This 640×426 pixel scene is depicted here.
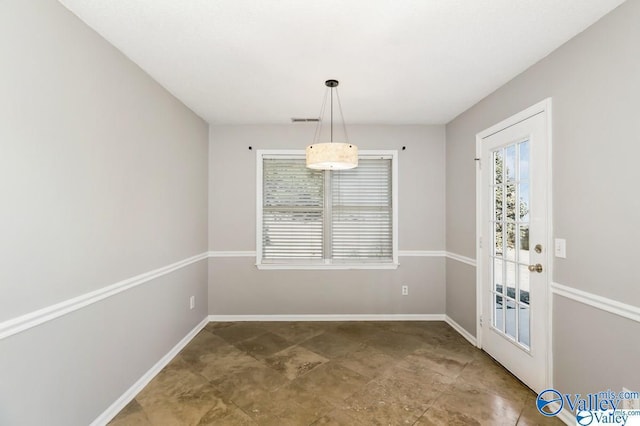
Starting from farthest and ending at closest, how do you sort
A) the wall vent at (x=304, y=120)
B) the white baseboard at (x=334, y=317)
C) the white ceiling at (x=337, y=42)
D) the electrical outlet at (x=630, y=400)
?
the white baseboard at (x=334, y=317) < the wall vent at (x=304, y=120) < the white ceiling at (x=337, y=42) < the electrical outlet at (x=630, y=400)

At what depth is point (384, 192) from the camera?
3898 millimetres

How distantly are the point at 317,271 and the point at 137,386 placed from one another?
2164 millimetres

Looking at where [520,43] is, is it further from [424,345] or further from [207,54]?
[424,345]

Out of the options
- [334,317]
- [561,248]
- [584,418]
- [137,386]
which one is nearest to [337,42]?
[561,248]

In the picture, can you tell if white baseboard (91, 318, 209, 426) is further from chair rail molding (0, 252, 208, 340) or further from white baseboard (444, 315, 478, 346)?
white baseboard (444, 315, 478, 346)

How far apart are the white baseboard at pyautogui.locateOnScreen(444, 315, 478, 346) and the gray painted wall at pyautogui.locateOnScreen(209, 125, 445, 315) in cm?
16

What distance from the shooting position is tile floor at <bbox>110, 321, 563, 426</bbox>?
77.9 inches

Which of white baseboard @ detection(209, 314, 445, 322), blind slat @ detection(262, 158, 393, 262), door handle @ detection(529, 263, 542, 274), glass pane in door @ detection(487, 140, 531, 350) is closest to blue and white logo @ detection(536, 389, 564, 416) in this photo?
glass pane in door @ detection(487, 140, 531, 350)

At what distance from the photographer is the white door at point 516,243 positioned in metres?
2.16

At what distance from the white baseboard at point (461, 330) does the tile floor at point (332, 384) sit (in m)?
0.07

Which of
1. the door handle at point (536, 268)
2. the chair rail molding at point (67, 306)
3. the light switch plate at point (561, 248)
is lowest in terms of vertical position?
the chair rail molding at point (67, 306)

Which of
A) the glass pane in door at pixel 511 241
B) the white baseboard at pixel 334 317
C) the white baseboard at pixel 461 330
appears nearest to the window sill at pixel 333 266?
the white baseboard at pixel 334 317

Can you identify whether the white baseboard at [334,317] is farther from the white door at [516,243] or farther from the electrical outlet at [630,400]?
the electrical outlet at [630,400]

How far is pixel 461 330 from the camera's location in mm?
3367
